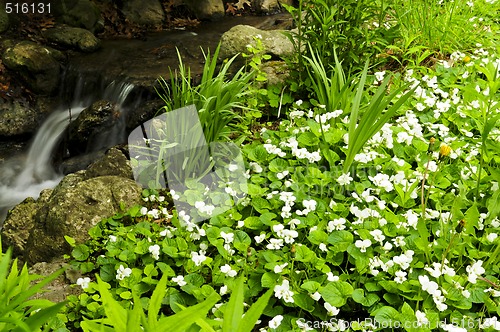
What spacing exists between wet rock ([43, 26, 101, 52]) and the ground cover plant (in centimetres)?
393

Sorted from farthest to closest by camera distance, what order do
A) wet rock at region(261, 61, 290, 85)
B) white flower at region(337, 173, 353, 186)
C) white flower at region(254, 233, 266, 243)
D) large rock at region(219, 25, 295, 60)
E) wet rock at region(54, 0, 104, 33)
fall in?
wet rock at region(54, 0, 104, 33)
large rock at region(219, 25, 295, 60)
wet rock at region(261, 61, 290, 85)
white flower at region(337, 173, 353, 186)
white flower at region(254, 233, 266, 243)

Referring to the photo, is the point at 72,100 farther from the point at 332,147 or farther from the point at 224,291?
the point at 224,291

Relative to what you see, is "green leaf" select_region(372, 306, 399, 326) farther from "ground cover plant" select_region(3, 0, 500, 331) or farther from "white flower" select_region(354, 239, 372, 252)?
"white flower" select_region(354, 239, 372, 252)

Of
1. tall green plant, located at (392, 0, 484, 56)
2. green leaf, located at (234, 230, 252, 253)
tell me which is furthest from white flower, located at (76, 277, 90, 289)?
tall green plant, located at (392, 0, 484, 56)

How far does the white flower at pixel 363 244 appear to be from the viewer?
2422 millimetres

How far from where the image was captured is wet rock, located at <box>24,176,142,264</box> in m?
2.96

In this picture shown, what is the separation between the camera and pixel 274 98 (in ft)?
13.4

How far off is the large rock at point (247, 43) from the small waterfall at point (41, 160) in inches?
62.0

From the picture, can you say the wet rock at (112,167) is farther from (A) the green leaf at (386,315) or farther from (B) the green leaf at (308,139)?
(A) the green leaf at (386,315)

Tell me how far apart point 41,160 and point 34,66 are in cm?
146

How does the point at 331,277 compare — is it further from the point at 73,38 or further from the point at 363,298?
the point at 73,38

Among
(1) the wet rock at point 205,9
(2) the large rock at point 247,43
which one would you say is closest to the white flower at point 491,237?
(2) the large rock at point 247,43

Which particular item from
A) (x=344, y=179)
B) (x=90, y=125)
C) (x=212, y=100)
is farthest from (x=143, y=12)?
(x=344, y=179)

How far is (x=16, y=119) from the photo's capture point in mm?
6039
